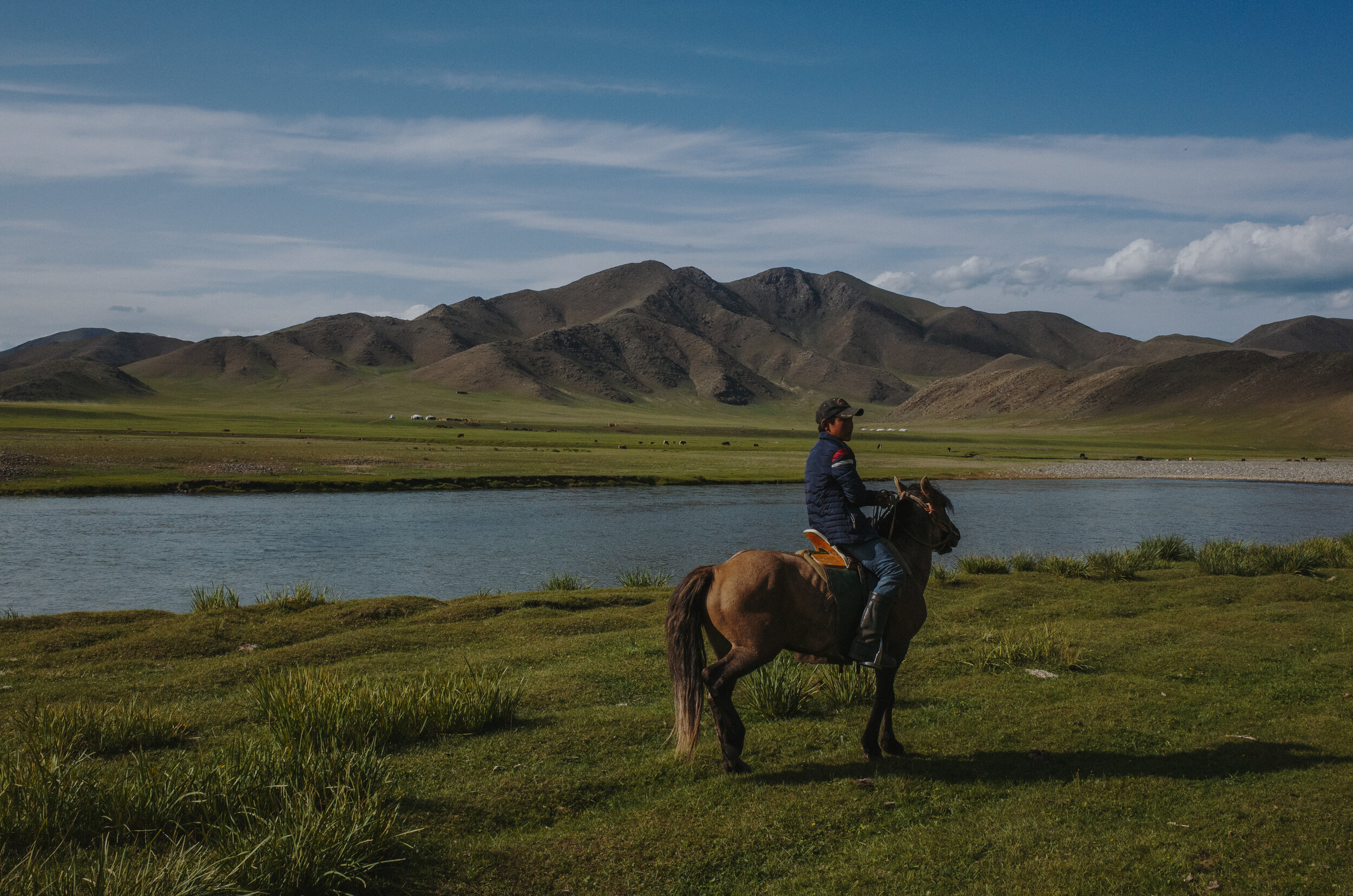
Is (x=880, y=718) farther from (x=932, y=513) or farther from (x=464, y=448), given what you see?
(x=464, y=448)

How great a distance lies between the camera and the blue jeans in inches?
308

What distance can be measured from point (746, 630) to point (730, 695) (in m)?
0.60

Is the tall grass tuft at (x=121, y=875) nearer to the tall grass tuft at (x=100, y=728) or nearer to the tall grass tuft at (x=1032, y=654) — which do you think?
the tall grass tuft at (x=100, y=728)

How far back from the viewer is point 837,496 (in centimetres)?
792

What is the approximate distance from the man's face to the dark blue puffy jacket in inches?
1.7

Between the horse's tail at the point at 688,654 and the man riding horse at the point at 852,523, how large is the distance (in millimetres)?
1216

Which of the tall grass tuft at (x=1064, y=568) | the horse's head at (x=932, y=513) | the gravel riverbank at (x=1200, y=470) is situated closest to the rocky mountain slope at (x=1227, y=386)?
the gravel riverbank at (x=1200, y=470)

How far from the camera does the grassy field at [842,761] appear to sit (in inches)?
241

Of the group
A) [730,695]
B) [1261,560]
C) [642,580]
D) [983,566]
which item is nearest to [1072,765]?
[730,695]

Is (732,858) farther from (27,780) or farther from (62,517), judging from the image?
(62,517)

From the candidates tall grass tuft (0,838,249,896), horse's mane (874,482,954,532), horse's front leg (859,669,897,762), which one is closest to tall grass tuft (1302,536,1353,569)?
horse's mane (874,482,954,532)

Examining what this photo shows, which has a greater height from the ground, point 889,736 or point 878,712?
point 878,712

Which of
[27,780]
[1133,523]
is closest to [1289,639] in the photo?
[27,780]

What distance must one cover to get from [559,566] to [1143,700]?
19.8 m
